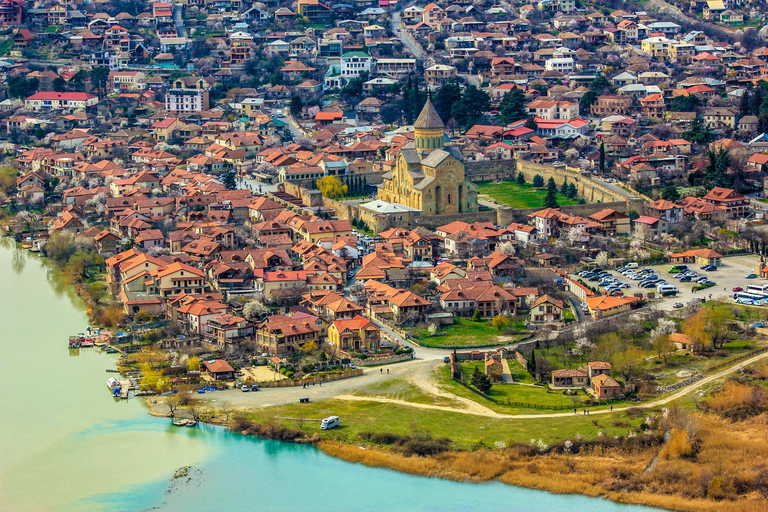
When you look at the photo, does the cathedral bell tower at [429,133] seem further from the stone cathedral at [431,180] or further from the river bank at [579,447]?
the river bank at [579,447]

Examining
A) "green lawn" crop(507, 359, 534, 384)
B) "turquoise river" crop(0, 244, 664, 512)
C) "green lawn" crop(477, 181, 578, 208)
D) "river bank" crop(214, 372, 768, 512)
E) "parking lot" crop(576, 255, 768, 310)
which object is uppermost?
"green lawn" crop(477, 181, 578, 208)

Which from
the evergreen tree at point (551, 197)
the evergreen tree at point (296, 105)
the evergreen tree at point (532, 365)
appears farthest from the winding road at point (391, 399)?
the evergreen tree at point (296, 105)

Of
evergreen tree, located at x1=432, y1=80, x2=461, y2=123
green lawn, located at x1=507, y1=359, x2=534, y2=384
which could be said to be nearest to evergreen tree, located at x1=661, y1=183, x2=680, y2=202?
evergreen tree, located at x1=432, y1=80, x2=461, y2=123

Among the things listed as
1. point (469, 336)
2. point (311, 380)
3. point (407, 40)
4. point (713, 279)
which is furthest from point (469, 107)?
point (311, 380)

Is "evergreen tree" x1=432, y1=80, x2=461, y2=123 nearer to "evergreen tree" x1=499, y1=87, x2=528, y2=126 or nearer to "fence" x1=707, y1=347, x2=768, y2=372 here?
"evergreen tree" x1=499, y1=87, x2=528, y2=126

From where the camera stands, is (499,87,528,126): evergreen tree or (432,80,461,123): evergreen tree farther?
(432,80,461,123): evergreen tree

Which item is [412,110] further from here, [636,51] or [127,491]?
[127,491]
